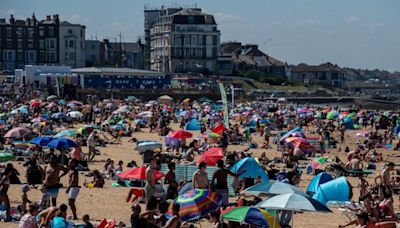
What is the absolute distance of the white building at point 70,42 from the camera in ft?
278

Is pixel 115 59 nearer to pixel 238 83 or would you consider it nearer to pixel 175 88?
pixel 238 83

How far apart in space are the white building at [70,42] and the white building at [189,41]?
913cm

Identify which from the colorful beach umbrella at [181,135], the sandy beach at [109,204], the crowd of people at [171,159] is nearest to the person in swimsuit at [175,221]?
the crowd of people at [171,159]

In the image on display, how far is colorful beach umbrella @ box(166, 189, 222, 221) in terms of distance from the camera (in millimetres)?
11109

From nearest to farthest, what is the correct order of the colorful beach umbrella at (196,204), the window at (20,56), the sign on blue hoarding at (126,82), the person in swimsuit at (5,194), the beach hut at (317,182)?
the colorful beach umbrella at (196,204), the person in swimsuit at (5,194), the beach hut at (317,182), the sign on blue hoarding at (126,82), the window at (20,56)

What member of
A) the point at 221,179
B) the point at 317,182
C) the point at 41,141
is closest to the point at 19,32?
the point at 41,141

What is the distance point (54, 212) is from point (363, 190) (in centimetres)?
700

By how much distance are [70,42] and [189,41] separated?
12529mm

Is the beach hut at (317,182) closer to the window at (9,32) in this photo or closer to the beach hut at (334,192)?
the beach hut at (334,192)

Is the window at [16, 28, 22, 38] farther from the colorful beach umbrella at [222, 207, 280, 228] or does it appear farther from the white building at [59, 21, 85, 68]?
the colorful beach umbrella at [222, 207, 280, 228]

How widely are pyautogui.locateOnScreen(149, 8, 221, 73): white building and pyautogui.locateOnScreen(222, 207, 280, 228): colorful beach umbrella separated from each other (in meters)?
77.0

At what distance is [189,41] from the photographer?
87938 millimetres

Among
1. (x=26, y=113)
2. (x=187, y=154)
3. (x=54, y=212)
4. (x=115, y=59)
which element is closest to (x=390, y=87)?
(x=115, y=59)

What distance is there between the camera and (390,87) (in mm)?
170750
